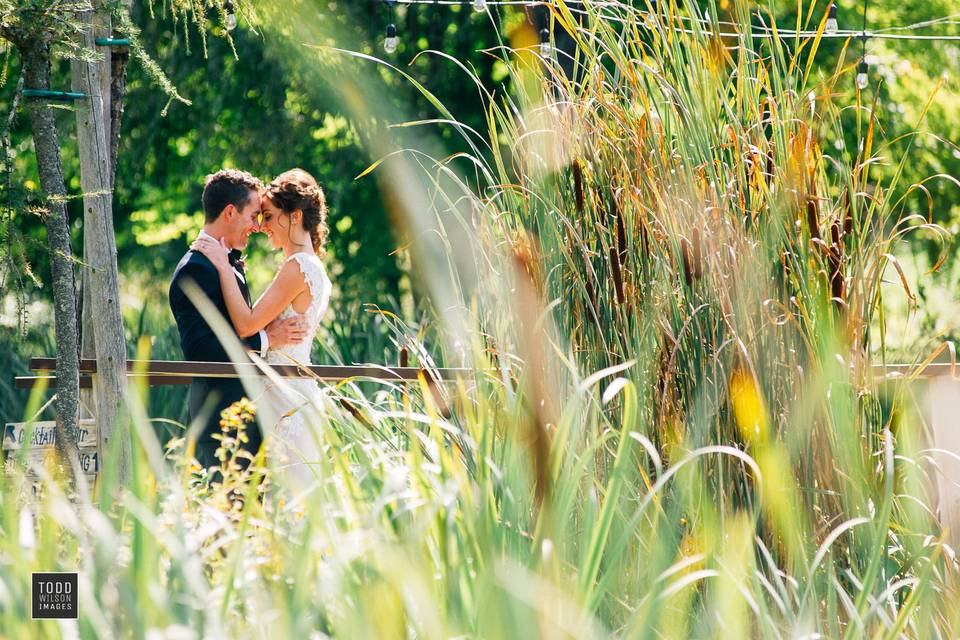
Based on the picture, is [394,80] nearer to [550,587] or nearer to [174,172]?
[174,172]

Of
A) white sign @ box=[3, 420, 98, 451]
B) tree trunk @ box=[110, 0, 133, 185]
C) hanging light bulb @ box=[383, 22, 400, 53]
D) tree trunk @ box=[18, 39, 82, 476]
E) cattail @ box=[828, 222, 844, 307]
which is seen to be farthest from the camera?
hanging light bulb @ box=[383, 22, 400, 53]

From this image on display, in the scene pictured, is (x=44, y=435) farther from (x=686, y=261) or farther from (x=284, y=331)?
(x=686, y=261)

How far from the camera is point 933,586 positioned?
204 cm

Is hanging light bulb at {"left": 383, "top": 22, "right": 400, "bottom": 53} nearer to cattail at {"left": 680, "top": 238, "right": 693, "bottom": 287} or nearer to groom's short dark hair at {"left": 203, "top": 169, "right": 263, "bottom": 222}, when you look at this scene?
groom's short dark hair at {"left": 203, "top": 169, "right": 263, "bottom": 222}

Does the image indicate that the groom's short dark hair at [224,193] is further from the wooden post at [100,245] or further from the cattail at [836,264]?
the cattail at [836,264]

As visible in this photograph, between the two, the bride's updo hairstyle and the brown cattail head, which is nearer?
the brown cattail head

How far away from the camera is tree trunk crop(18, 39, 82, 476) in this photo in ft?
9.59

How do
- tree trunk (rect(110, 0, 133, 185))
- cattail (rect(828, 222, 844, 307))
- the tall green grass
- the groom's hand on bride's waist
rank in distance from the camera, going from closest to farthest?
the tall green grass < cattail (rect(828, 222, 844, 307)) < tree trunk (rect(110, 0, 133, 185)) < the groom's hand on bride's waist

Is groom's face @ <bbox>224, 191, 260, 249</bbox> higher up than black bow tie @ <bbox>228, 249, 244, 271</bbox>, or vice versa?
groom's face @ <bbox>224, 191, 260, 249</bbox>

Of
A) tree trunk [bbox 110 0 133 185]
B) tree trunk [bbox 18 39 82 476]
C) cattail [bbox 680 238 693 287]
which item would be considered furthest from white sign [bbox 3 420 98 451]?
cattail [bbox 680 238 693 287]

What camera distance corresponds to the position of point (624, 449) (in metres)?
1.56

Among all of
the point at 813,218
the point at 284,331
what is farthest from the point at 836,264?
the point at 284,331

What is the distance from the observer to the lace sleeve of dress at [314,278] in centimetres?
375

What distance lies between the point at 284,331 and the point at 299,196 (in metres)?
0.47
